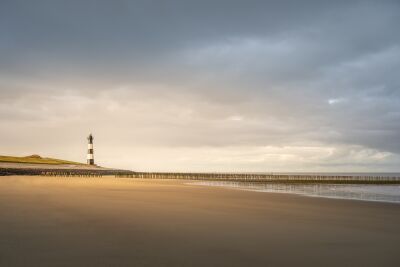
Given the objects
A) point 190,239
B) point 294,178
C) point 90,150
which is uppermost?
point 90,150

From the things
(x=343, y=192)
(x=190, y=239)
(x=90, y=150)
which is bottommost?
(x=343, y=192)

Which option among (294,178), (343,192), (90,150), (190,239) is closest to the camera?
(190,239)

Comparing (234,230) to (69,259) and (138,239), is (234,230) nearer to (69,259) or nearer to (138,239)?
(138,239)

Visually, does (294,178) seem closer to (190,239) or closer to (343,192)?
(343,192)

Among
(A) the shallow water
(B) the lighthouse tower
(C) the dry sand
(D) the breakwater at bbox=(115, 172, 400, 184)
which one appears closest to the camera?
(C) the dry sand

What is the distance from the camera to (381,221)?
1361 centimetres

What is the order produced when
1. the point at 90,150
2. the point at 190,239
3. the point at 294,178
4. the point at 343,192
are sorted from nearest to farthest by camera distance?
the point at 190,239 → the point at 343,192 → the point at 294,178 → the point at 90,150

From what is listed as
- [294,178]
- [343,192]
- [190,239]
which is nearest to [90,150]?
[294,178]

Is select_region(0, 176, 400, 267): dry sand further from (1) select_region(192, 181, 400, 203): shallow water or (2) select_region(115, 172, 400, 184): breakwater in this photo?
(2) select_region(115, 172, 400, 184): breakwater

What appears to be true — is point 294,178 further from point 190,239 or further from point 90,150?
point 190,239

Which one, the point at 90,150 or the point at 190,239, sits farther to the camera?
the point at 90,150

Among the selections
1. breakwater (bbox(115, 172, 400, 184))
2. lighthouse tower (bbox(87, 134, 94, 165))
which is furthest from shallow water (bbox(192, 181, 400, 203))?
lighthouse tower (bbox(87, 134, 94, 165))

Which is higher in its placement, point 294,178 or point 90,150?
point 90,150

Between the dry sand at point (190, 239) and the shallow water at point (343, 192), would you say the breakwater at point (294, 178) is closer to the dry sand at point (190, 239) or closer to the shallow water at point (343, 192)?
the shallow water at point (343, 192)
